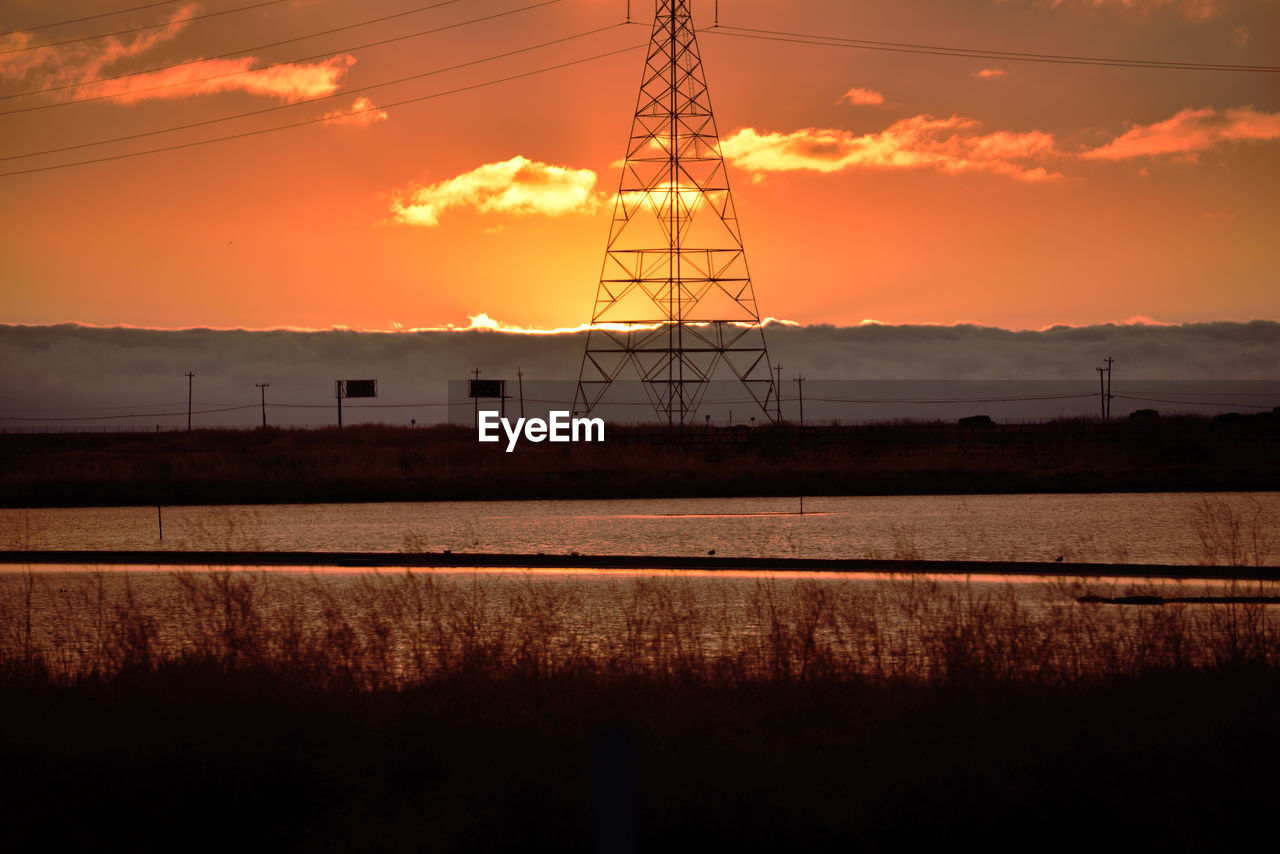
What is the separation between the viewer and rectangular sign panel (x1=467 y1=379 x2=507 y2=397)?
131 metres

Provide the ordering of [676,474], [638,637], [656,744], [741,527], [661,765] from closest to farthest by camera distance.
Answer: [661,765], [656,744], [638,637], [741,527], [676,474]

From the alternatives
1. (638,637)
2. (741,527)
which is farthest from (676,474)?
(638,637)

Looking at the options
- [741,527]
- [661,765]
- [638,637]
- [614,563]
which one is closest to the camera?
[661,765]

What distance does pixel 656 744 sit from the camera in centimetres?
643

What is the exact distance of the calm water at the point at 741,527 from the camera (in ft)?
63.0

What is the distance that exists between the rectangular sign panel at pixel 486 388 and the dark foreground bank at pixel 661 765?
123332mm

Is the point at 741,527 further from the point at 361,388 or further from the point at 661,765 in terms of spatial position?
the point at 361,388

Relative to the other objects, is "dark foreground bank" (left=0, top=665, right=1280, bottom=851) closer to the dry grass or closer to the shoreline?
the dry grass

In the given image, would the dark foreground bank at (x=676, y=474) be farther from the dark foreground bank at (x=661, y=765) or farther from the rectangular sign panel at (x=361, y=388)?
the rectangular sign panel at (x=361, y=388)

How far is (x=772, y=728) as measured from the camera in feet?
22.1

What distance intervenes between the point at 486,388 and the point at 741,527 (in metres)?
111

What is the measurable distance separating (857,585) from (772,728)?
25.9 feet

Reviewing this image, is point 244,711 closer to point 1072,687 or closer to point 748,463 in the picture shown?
point 1072,687

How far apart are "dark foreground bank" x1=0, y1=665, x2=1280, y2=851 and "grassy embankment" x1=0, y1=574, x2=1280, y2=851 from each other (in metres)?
0.02
